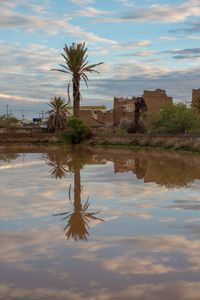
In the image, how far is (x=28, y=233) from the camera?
10.4m

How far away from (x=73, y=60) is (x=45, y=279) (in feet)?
157

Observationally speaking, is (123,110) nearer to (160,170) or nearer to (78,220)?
(160,170)

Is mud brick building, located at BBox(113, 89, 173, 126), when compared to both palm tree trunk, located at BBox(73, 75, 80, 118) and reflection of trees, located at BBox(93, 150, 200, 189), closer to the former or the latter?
palm tree trunk, located at BBox(73, 75, 80, 118)

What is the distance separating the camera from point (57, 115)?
204ft

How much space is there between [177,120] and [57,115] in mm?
17646

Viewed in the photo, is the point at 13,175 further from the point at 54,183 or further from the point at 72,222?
the point at 72,222

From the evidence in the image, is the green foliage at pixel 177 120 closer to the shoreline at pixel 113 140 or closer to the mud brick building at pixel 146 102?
the shoreline at pixel 113 140

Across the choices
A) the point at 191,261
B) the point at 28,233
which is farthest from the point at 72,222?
the point at 191,261

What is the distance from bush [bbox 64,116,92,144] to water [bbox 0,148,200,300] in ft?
101

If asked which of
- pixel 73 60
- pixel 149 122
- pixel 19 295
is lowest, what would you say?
pixel 19 295

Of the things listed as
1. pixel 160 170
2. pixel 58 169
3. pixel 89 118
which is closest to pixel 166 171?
pixel 160 170

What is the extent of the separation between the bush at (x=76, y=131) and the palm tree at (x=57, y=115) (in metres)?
9.22

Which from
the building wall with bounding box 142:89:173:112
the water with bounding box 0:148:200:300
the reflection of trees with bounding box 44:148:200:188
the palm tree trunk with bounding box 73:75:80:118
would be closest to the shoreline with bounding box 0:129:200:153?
the palm tree trunk with bounding box 73:75:80:118

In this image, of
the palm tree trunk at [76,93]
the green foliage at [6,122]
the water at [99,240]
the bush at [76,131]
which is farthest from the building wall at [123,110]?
the water at [99,240]
